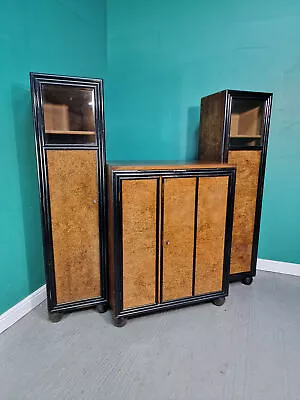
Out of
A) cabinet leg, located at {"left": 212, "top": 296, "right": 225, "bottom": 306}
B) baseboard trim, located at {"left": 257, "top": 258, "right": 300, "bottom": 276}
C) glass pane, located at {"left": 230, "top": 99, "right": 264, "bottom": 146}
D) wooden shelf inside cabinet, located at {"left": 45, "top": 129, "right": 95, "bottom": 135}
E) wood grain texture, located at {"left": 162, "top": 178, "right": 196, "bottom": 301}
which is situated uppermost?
glass pane, located at {"left": 230, "top": 99, "right": 264, "bottom": 146}

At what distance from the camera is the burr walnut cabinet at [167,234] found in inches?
71.9

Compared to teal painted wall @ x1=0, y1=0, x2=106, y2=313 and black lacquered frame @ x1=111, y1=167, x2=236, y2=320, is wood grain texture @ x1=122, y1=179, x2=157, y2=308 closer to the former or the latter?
black lacquered frame @ x1=111, y1=167, x2=236, y2=320

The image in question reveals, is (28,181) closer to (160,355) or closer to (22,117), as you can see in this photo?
(22,117)

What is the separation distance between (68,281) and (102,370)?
65 centimetres

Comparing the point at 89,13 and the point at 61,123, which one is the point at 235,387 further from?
the point at 89,13

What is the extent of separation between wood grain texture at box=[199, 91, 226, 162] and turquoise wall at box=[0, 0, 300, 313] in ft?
0.74

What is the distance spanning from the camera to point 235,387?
4.74ft

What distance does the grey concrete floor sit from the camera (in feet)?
4.66

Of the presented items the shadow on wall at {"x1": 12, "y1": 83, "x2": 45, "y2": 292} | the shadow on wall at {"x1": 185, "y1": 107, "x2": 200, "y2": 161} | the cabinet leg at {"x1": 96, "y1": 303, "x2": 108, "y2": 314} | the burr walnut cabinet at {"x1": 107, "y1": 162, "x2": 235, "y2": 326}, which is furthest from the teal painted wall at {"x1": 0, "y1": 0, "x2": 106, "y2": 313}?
the shadow on wall at {"x1": 185, "y1": 107, "x2": 200, "y2": 161}

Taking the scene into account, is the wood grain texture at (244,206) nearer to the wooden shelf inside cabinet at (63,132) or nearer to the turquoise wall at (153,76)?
the turquoise wall at (153,76)

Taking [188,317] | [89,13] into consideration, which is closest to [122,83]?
[89,13]

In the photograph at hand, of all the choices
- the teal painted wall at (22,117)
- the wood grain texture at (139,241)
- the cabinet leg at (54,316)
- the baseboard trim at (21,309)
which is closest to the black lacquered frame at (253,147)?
the wood grain texture at (139,241)

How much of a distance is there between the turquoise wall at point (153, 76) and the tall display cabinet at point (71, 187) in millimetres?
285

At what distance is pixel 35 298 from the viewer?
→ 2145 mm
